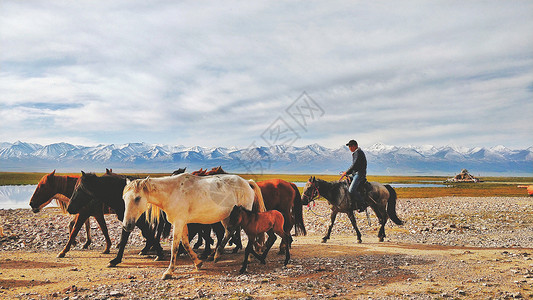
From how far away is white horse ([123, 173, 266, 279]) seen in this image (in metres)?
7.51

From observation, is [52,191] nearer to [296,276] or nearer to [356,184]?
[296,276]

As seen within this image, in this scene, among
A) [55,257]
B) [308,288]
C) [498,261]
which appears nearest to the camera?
[308,288]

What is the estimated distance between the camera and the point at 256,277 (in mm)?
7309

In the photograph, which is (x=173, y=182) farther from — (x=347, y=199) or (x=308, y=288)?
(x=347, y=199)

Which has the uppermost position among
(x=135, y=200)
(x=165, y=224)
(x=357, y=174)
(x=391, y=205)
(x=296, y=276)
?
(x=357, y=174)

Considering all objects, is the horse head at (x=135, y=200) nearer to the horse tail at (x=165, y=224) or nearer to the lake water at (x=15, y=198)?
the horse tail at (x=165, y=224)

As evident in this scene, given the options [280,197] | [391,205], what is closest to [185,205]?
[280,197]

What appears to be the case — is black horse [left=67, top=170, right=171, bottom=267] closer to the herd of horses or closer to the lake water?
the herd of horses

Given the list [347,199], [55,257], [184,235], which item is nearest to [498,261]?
[347,199]

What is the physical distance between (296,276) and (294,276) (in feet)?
0.17

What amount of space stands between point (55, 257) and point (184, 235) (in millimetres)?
5037

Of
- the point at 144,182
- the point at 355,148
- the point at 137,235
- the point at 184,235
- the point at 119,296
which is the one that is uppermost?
the point at 355,148

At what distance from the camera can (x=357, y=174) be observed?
12914mm

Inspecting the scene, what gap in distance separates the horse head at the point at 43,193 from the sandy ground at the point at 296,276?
1.62 meters
